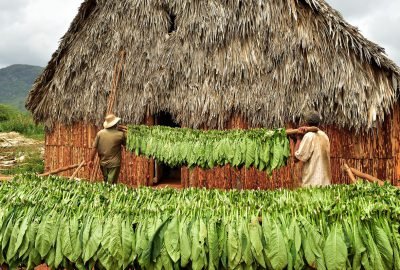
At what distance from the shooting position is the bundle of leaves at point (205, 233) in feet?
6.37

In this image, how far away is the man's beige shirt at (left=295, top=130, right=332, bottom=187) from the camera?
382cm

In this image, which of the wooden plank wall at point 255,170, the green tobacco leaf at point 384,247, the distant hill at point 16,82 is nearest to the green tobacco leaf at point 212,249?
the green tobacco leaf at point 384,247

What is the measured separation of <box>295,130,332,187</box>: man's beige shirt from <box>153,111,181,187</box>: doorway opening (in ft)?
15.3

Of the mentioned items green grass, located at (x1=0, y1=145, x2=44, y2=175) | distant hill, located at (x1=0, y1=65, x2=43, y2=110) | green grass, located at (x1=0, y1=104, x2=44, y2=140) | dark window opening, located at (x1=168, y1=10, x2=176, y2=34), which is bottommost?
green grass, located at (x1=0, y1=145, x2=44, y2=175)

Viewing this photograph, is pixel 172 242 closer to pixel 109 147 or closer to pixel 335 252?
pixel 335 252

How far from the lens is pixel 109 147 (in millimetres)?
5422

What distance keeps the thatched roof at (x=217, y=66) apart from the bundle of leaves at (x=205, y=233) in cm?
408

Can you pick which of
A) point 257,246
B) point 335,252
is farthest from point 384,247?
point 257,246

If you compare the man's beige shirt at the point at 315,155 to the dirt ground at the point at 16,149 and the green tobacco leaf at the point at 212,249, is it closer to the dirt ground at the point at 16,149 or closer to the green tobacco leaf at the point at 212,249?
the green tobacco leaf at the point at 212,249

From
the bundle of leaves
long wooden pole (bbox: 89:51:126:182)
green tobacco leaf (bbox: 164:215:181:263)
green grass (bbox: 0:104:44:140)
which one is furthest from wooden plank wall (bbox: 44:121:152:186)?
green grass (bbox: 0:104:44:140)

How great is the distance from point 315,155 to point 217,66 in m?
3.82

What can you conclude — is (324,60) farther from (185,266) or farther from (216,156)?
Result: (185,266)

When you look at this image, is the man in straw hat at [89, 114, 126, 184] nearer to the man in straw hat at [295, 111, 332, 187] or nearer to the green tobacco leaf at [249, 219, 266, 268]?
the man in straw hat at [295, 111, 332, 187]

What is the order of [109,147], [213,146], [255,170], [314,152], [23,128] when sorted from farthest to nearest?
[23,128], [255,170], [109,147], [213,146], [314,152]
